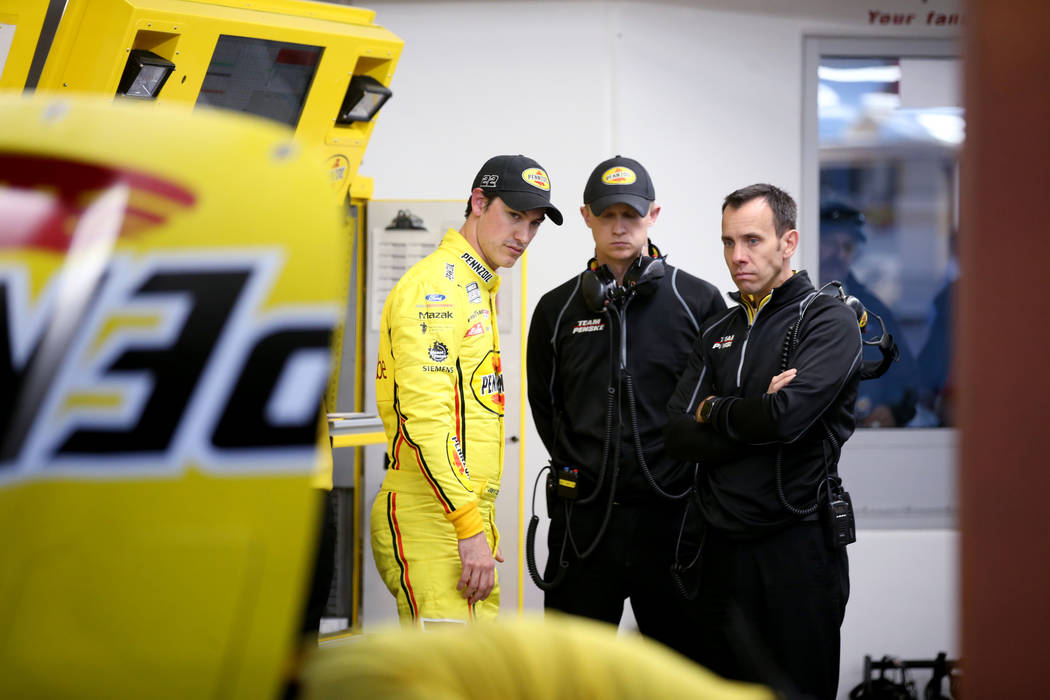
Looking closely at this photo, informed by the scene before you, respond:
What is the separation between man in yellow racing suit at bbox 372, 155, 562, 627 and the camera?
254 centimetres

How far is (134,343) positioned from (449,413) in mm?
1713

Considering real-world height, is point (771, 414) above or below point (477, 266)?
below

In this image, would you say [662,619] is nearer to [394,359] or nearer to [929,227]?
[394,359]

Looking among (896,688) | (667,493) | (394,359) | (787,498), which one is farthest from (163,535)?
(896,688)

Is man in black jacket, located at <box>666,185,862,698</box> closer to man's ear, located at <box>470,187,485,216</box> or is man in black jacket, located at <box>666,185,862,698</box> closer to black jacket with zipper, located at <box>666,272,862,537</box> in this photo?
black jacket with zipper, located at <box>666,272,862,537</box>

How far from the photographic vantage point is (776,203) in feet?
9.08

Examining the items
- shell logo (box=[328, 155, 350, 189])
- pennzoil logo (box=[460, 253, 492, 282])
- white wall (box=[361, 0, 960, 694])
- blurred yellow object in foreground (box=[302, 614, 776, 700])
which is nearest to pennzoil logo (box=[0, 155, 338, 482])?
blurred yellow object in foreground (box=[302, 614, 776, 700])

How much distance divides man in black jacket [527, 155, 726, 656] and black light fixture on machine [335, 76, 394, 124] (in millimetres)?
689

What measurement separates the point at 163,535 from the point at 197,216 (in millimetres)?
277

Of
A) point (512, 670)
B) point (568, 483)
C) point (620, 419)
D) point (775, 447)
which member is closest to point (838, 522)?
point (775, 447)

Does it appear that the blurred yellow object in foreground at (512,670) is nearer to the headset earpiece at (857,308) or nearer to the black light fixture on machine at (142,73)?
the headset earpiece at (857,308)

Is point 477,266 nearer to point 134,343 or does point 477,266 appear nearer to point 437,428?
point 437,428

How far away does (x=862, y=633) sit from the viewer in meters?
4.44

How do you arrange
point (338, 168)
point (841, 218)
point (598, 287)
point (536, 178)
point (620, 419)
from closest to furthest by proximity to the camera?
point (536, 178) < point (620, 419) < point (598, 287) < point (338, 168) < point (841, 218)
